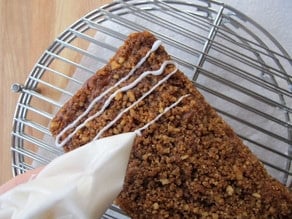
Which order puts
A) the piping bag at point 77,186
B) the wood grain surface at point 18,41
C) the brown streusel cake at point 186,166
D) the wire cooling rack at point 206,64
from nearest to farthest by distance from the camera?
the piping bag at point 77,186, the brown streusel cake at point 186,166, the wire cooling rack at point 206,64, the wood grain surface at point 18,41

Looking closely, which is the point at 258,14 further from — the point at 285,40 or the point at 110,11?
the point at 110,11

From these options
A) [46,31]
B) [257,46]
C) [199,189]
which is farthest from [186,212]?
[46,31]

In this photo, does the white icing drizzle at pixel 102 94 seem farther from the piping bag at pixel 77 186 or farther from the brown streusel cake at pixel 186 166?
the piping bag at pixel 77 186

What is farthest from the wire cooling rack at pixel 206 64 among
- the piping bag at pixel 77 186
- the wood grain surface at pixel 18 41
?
the piping bag at pixel 77 186

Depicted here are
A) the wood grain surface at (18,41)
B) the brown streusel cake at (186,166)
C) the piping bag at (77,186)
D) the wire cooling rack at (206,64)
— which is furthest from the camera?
the wood grain surface at (18,41)

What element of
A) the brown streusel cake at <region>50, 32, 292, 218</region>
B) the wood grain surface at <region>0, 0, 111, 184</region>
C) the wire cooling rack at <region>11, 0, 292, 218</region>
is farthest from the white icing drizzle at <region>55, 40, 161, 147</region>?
the wood grain surface at <region>0, 0, 111, 184</region>

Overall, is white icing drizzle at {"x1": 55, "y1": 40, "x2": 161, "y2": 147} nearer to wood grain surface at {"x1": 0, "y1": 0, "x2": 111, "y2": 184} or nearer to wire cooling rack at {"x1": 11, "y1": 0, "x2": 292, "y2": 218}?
wire cooling rack at {"x1": 11, "y1": 0, "x2": 292, "y2": 218}

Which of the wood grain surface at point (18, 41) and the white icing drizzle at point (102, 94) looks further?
the wood grain surface at point (18, 41)
